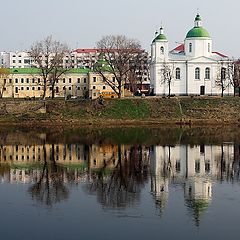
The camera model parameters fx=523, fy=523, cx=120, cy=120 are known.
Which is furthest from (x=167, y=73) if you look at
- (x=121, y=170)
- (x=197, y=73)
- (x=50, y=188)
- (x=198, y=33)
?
(x=50, y=188)

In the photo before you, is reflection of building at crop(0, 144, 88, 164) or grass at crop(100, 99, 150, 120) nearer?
reflection of building at crop(0, 144, 88, 164)

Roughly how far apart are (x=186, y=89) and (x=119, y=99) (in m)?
12.4

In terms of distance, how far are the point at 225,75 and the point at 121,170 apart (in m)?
44.2

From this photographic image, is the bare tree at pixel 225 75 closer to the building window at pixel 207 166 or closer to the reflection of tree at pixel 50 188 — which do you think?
the building window at pixel 207 166

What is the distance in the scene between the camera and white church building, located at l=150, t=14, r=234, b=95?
69.1 metres

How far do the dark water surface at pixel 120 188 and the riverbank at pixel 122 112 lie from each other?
14.3 metres

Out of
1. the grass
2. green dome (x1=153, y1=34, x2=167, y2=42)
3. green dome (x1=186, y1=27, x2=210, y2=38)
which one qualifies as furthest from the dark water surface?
green dome (x1=186, y1=27, x2=210, y2=38)

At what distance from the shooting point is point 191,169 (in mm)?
28422

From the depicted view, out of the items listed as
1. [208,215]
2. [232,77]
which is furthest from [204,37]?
[208,215]

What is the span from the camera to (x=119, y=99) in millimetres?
61281

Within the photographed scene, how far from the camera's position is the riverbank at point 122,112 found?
185 ft

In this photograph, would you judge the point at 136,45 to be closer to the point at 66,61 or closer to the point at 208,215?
the point at 66,61

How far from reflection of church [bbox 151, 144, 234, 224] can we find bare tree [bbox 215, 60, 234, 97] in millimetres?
32533

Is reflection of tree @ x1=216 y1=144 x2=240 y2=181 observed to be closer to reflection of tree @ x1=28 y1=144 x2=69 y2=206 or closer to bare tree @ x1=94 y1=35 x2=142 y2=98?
reflection of tree @ x1=28 y1=144 x2=69 y2=206
